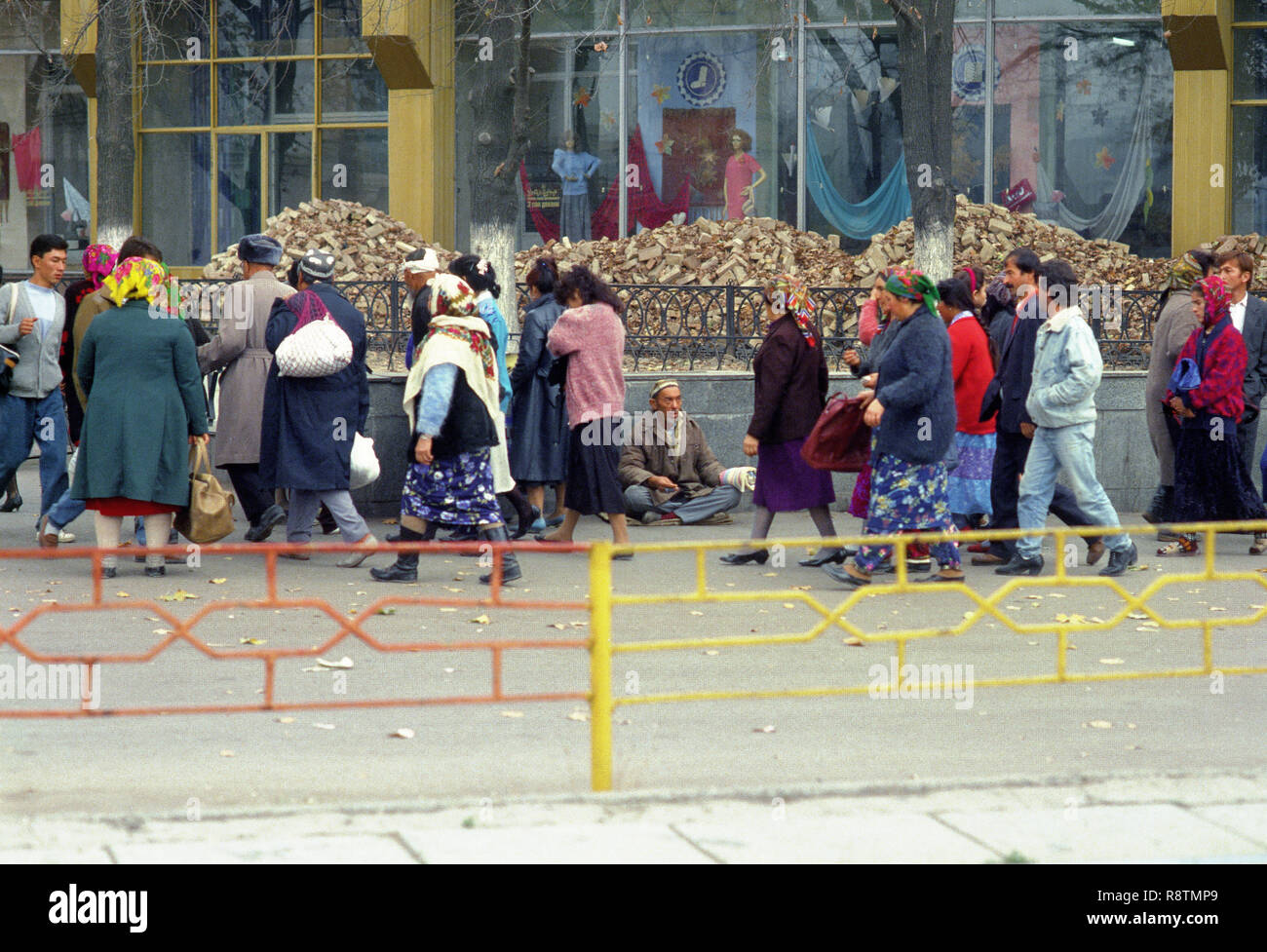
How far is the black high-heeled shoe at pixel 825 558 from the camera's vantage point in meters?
9.84

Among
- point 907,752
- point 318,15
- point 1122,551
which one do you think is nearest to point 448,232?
point 318,15

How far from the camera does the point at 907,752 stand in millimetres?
5707

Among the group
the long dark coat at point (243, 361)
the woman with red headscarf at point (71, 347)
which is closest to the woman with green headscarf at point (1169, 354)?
the long dark coat at point (243, 361)

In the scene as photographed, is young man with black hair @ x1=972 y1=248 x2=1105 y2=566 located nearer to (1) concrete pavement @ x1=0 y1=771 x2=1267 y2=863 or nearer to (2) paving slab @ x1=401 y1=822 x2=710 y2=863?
(1) concrete pavement @ x1=0 y1=771 x2=1267 y2=863

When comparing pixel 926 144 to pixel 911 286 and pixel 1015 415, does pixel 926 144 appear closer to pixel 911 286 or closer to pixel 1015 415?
pixel 1015 415

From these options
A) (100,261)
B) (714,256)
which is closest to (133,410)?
(100,261)

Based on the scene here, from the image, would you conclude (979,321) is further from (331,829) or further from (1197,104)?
(1197,104)

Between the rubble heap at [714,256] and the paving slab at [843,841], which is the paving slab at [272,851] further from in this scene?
the rubble heap at [714,256]

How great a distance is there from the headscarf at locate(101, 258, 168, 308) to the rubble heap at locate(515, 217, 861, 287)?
7230 millimetres

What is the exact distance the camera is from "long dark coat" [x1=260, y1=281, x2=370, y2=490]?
937cm

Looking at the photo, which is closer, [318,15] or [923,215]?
[923,215]

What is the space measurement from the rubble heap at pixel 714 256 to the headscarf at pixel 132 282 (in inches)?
285

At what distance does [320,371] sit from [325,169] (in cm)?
1361

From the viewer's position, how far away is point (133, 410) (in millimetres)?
8773
